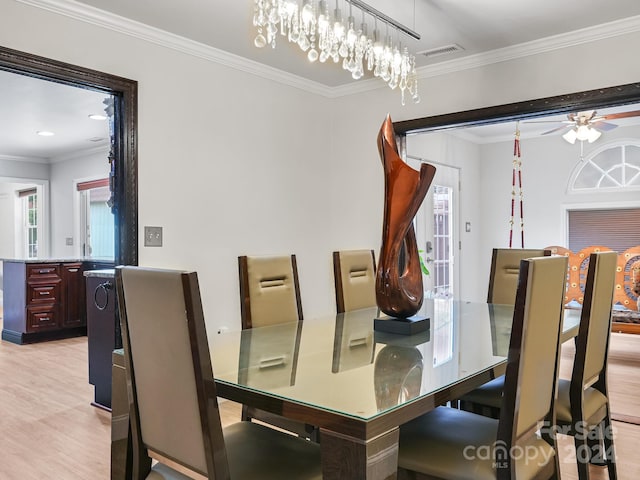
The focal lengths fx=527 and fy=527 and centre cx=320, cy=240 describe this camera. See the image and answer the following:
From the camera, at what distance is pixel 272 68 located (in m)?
4.07

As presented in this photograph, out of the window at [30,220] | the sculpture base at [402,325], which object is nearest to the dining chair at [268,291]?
the sculpture base at [402,325]

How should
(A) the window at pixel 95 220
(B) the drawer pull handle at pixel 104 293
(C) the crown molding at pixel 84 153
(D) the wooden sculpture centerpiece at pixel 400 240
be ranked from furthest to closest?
1. (A) the window at pixel 95 220
2. (C) the crown molding at pixel 84 153
3. (B) the drawer pull handle at pixel 104 293
4. (D) the wooden sculpture centerpiece at pixel 400 240

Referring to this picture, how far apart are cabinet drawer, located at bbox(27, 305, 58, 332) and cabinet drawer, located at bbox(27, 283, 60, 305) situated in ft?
0.26

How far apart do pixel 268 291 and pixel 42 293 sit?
14.8 ft

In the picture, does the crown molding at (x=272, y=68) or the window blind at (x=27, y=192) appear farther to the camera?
the window blind at (x=27, y=192)

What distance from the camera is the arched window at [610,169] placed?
6.38m

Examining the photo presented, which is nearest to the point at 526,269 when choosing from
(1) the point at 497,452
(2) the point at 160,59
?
(1) the point at 497,452

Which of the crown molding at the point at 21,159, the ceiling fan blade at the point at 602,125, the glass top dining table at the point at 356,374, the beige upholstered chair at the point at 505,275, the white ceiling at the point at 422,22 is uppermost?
the white ceiling at the point at 422,22

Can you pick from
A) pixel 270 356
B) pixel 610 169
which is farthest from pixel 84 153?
pixel 610 169

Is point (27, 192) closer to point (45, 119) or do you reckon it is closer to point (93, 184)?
point (93, 184)

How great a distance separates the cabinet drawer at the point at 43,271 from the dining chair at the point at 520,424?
18.1 feet

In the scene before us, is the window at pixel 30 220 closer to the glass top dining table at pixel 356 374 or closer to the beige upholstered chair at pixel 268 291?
the beige upholstered chair at pixel 268 291

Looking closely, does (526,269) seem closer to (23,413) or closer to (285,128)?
(285,128)

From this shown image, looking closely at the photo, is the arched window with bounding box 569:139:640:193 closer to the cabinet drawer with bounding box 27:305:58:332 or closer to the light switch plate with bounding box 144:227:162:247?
the light switch plate with bounding box 144:227:162:247
